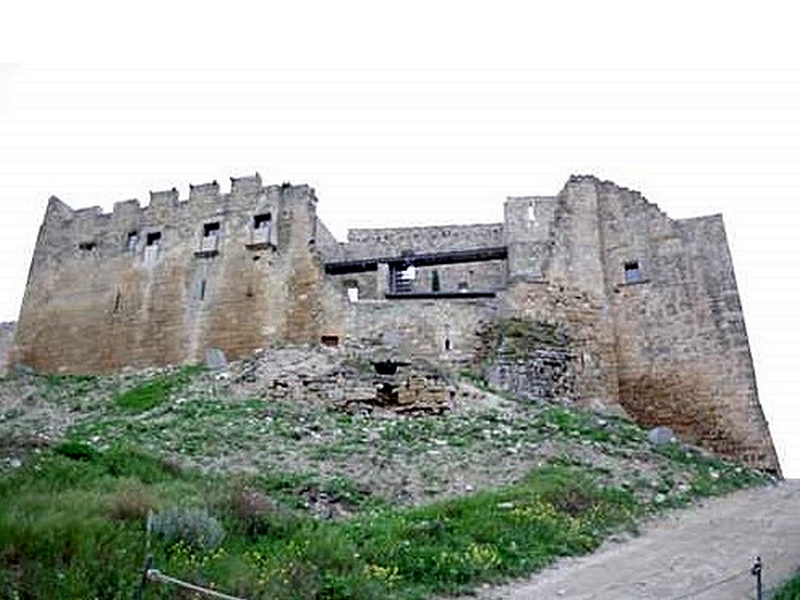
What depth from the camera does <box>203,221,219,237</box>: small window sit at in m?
27.6

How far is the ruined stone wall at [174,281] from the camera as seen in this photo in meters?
26.1

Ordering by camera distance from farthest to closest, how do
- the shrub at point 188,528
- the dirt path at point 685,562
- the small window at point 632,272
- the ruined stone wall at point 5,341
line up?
the ruined stone wall at point 5,341, the small window at point 632,272, the dirt path at point 685,562, the shrub at point 188,528

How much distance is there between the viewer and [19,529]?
744 centimetres

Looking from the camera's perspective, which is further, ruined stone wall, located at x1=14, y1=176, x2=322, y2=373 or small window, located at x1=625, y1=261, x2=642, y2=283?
ruined stone wall, located at x1=14, y1=176, x2=322, y2=373

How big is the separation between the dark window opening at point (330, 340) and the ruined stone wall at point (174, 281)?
531 millimetres

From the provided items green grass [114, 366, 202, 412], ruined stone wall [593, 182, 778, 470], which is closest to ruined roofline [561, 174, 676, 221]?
ruined stone wall [593, 182, 778, 470]

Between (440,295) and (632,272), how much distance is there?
212 inches

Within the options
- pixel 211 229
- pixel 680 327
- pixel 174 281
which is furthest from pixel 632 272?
pixel 174 281

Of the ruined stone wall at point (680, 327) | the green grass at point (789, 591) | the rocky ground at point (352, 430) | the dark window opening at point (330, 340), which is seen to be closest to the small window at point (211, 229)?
the dark window opening at point (330, 340)

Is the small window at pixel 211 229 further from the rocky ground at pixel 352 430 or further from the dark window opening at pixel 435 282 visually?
the rocky ground at pixel 352 430

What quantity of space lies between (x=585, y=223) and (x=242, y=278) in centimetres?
1025

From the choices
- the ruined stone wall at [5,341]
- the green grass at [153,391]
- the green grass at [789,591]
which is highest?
the ruined stone wall at [5,341]

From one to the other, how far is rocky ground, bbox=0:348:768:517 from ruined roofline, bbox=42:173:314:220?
824 centimetres

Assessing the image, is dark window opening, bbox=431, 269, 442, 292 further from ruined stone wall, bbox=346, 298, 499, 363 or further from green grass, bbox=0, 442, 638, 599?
green grass, bbox=0, 442, 638, 599
